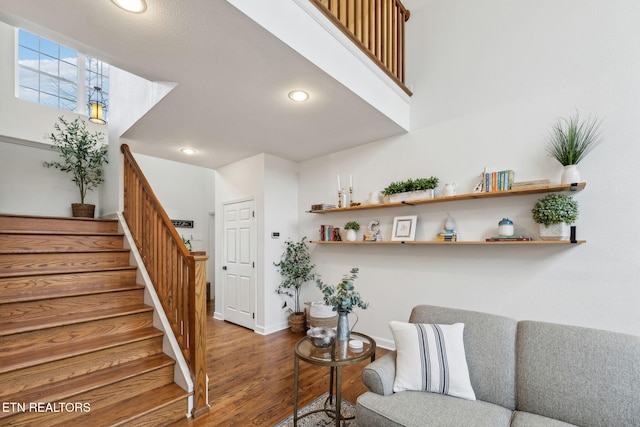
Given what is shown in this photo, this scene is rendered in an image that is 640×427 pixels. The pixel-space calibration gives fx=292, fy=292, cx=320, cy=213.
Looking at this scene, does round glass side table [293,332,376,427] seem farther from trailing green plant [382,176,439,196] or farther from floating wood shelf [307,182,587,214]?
trailing green plant [382,176,439,196]

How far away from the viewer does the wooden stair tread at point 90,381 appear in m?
1.82

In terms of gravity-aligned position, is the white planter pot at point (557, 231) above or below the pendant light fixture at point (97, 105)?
below

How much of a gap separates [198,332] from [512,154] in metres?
3.07

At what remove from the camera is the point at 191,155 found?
429 cm

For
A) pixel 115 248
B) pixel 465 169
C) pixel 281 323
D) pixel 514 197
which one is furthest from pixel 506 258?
pixel 115 248

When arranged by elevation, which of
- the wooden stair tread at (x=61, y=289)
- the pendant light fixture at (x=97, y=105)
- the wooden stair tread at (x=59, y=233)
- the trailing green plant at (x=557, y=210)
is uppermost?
the pendant light fixture at (x=97, y=105)

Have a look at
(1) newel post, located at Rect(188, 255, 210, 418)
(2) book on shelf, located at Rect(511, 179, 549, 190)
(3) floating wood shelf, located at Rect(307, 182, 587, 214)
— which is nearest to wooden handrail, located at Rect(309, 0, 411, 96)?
(3) floating wood shelf, located at Rect(307, 182, 587, 214)

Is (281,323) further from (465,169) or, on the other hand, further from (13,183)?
(13,183)

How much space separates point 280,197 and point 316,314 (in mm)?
1743

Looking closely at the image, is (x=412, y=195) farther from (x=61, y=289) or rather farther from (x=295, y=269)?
(x=61, y=289)

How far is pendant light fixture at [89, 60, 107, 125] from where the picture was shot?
13.5ft

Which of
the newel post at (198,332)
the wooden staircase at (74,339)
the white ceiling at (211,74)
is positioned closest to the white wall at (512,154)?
the white ceiling at (211,74)

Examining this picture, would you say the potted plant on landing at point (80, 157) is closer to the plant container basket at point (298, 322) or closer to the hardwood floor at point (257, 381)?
the hardwood floor at point (257, 381)

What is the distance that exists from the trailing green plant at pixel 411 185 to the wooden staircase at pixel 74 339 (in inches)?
104
